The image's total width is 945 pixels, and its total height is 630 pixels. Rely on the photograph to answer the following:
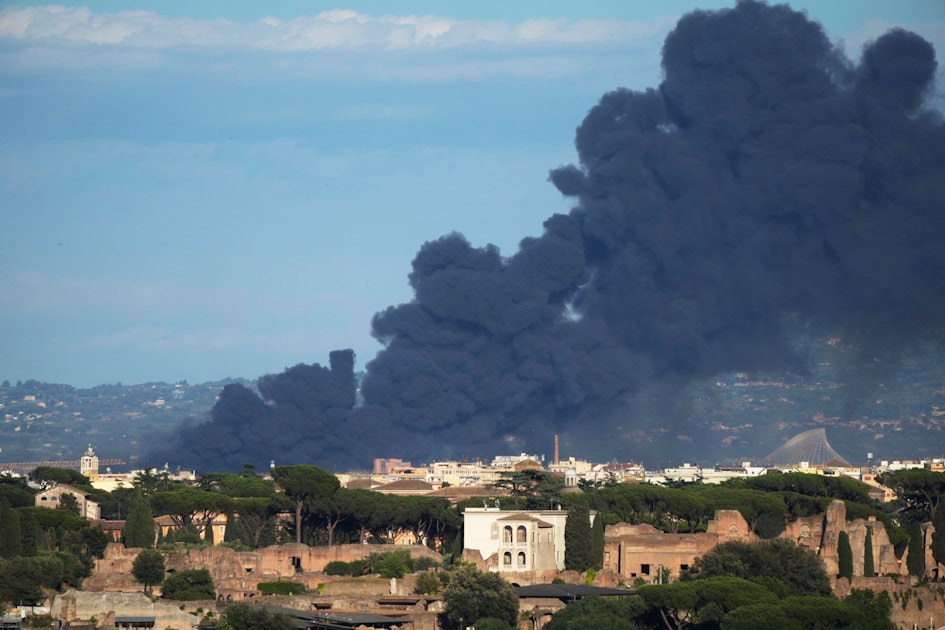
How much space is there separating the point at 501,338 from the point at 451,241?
6.19m

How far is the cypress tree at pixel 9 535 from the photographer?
2071 inches

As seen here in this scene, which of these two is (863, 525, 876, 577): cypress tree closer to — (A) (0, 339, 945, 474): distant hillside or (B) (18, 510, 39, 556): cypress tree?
(B) (18, 510, 39, 556): cypress tree

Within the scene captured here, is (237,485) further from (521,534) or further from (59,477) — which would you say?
(521,534)

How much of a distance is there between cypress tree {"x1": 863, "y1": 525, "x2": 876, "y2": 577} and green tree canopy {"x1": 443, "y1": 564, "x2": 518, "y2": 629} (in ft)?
41.0

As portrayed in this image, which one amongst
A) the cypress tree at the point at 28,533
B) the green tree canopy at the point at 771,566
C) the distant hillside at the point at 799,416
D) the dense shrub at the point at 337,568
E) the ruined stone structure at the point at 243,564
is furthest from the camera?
the distant hillside at the point at 799,416

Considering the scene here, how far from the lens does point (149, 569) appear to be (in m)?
52.7

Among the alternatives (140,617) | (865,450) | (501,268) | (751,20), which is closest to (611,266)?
(501,268)

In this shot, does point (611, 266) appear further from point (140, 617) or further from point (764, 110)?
point (140, 617)

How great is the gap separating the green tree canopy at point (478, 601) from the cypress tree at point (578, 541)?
762 cm

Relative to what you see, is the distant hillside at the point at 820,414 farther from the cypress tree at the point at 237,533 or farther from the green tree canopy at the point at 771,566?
the green tree canopy at the point at 771,566

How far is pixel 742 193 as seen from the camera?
375 feet

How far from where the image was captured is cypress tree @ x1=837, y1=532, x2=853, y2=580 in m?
55.2

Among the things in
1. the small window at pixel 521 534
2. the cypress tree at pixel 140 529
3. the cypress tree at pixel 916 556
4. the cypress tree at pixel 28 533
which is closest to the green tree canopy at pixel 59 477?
the cypress tree at pixel 140 529

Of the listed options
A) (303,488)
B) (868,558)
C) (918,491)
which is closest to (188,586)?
(303,488)
